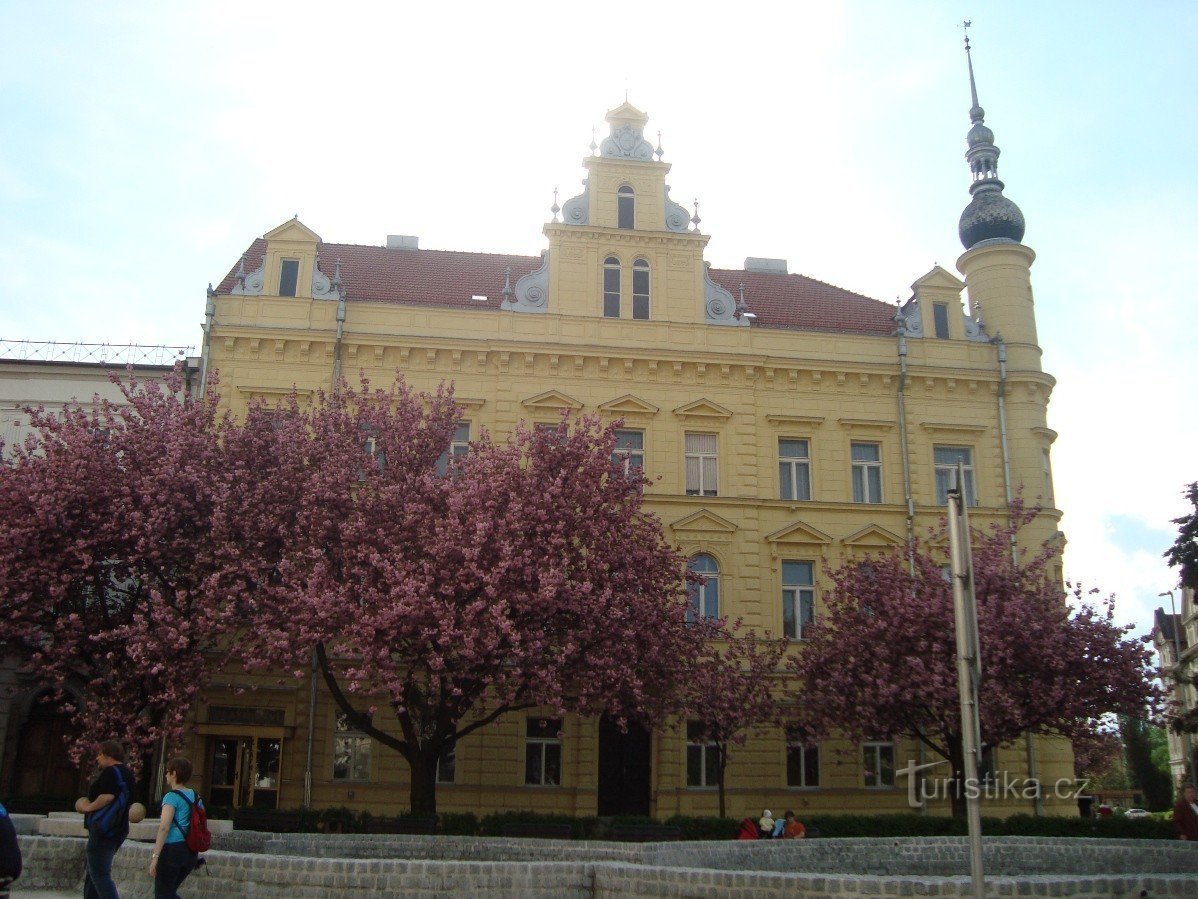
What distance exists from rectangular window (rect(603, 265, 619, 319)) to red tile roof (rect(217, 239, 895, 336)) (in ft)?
10.7

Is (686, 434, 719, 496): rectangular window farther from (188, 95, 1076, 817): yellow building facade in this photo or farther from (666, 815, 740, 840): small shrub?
(666, 815, 740, 840): small shrub

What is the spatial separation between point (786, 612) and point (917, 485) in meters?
5.39

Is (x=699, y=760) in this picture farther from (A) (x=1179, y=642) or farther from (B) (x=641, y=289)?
(A) (x=1179, y=642)

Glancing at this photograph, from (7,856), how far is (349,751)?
20.1 metres

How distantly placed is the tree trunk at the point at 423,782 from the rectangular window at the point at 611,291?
13701mm

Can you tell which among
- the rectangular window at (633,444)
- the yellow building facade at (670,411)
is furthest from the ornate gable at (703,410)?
the rectangular window at (633,444)

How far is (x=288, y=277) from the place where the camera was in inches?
1260

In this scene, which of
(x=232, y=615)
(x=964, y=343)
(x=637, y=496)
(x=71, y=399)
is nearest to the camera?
(x=232, y=615)

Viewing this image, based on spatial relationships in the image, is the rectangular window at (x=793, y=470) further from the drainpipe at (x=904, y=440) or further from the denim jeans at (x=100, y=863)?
the denim jeans at (x=100, y=863)

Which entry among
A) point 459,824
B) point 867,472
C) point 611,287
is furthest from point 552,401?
point 459,824

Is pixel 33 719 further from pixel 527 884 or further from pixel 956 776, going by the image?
pixel 956 776

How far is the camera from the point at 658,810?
1121 inches

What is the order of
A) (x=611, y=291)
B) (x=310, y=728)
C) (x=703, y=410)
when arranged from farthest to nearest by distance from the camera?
1. (x=611, y=291)
2. (x=703, y=410)
3. (x=310, y=728)

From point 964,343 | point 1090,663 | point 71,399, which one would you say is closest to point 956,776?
point 1090,663
